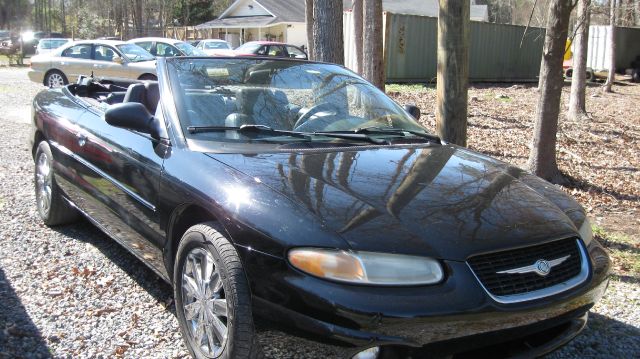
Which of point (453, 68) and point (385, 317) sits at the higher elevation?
point (453, 68)

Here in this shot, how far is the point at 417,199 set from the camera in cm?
283

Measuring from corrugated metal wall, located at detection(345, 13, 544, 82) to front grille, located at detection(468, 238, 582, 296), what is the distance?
16.8m

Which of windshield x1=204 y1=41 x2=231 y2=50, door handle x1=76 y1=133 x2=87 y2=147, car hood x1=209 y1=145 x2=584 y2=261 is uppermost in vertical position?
windshield x1=204 y1=41 x2=231 y2=50

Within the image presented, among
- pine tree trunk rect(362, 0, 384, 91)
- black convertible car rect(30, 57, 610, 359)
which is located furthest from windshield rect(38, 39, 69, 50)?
black convertible car rect(30, 57, 610, 359)

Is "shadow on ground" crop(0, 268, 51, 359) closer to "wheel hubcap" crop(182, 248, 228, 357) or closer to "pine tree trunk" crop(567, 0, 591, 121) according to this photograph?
"wheel hubcap" crop(182, 248, 228, 357)

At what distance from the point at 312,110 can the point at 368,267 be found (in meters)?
1.76

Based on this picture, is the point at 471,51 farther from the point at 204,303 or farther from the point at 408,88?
the point at 204,303

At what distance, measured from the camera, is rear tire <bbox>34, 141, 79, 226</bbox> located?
4969 millimetres

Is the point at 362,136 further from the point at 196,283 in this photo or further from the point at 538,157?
the point at 538,157

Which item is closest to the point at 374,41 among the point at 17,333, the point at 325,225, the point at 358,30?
the point at 358,30

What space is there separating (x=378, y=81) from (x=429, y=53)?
1270cm

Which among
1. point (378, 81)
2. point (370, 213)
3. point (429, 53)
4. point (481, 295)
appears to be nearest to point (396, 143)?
point (370, 213)

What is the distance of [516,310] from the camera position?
96.1 inches

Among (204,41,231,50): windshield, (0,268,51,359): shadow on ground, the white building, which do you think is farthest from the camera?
the white building
